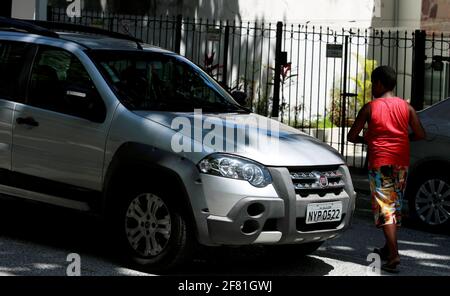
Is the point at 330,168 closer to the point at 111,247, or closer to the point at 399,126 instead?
the point at 399,126

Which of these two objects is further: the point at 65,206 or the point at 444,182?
the point at 444,182

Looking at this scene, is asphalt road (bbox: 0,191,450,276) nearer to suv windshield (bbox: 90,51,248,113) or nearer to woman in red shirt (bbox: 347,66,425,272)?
woman in red shirt (bbox: 347,66,425,272)

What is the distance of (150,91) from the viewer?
25.7 ft

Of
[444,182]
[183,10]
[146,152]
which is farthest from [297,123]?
[146,152]

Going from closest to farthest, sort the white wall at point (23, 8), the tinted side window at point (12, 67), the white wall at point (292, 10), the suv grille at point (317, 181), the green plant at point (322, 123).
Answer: the suv grille at point (317, 181) < the tinted side window at point (12, 67) < the white wall at point (23, 8) < the green plant at point (322, 123) < the white wall at point (292, 10)

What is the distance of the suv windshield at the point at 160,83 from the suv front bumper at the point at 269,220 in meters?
1.20

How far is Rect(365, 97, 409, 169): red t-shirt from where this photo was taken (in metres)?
7.69

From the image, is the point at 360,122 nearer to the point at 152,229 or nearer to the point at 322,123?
the point at 152,229

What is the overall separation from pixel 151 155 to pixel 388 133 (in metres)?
1.99

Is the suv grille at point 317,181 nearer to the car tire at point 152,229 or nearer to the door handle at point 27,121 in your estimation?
the car tire at point 152,229

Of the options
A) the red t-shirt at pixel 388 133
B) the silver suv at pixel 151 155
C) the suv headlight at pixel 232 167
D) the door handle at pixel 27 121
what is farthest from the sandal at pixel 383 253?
the door handle at pixel 27 121

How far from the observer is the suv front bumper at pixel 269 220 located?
6793mm

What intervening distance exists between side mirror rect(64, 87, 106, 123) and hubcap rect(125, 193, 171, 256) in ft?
2.65

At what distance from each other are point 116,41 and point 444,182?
13.0 ft
